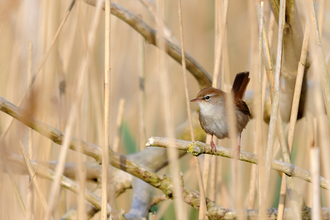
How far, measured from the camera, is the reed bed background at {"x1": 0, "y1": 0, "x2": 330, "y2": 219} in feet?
4.47

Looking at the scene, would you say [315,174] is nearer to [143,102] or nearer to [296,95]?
[296,95]

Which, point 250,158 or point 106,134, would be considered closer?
point 106,134

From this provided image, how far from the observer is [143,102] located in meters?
2.62

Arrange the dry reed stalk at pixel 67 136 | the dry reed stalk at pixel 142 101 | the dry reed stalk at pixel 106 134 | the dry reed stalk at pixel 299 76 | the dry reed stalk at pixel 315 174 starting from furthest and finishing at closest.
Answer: the dry reed stalk at pixel 142 101
the dry reed stalk at pixel 299 76
the dry reed stalk at pixel 106 134
the dry reed stalk at pixel 67 136
the dry reed stalk at pixel 315 174

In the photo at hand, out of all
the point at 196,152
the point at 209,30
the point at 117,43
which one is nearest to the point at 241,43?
the point at 209,30

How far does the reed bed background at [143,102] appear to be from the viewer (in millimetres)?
1362

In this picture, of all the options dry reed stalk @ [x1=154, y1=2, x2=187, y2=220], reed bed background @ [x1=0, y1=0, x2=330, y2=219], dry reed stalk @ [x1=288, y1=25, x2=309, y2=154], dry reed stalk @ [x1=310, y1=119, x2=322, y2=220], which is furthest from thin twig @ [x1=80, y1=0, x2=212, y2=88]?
dry reed stalk @ [x1=310, y1=119, x2=322, y2=220]

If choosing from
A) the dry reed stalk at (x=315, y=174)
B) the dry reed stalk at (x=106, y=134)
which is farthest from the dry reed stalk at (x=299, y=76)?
the dry reed stalk at (x=106, y=134)

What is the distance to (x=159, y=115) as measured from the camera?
3.69 meters

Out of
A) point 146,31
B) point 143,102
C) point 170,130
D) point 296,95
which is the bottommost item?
point 170,130

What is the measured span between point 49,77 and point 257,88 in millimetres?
1250

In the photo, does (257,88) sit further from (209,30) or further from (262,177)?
(209,30)

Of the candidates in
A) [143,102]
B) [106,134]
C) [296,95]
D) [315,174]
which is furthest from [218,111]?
[315,174]

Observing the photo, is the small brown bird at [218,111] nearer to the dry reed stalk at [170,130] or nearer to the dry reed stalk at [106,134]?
the dry reed stalk at [170,130]
